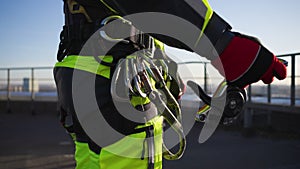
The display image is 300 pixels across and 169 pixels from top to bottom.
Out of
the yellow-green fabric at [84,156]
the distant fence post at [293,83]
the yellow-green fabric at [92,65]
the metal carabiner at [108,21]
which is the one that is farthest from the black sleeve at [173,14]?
the distant fence post at [293,83]

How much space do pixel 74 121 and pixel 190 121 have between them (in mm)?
693

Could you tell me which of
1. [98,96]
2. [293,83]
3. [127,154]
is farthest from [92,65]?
[293,83]

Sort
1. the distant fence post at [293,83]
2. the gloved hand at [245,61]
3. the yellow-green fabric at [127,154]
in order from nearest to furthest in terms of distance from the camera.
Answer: the gloved hand at [245,61], the yellow-green fabric at [127,154], the distant fence post at [293,83]

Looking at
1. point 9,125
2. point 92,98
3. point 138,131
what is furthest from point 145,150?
point 9,125

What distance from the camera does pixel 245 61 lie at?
816mm

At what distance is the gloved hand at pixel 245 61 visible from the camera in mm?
819

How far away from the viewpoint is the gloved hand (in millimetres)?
819

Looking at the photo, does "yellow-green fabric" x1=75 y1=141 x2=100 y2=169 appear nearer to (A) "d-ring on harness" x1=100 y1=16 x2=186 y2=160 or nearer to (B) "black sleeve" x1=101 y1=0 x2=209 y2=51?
(A) "d-ring on harness" x1=100 y1=16 x2=186 y2=160

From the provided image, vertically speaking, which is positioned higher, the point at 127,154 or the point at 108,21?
the point at 108,21

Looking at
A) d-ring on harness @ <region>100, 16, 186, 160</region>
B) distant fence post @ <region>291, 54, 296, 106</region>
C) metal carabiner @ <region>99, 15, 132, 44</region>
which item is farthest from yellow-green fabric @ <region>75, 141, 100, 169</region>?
distant fence post @ <region>291, 54, 296, 106</region>

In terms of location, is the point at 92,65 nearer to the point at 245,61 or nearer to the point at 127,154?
the point at 127,154

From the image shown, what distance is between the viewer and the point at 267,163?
347cm

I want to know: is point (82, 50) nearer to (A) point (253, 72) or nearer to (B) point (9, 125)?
(A) point (253, 72)

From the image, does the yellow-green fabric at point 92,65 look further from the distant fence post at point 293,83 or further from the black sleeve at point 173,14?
the distant fence post at point 293,83
